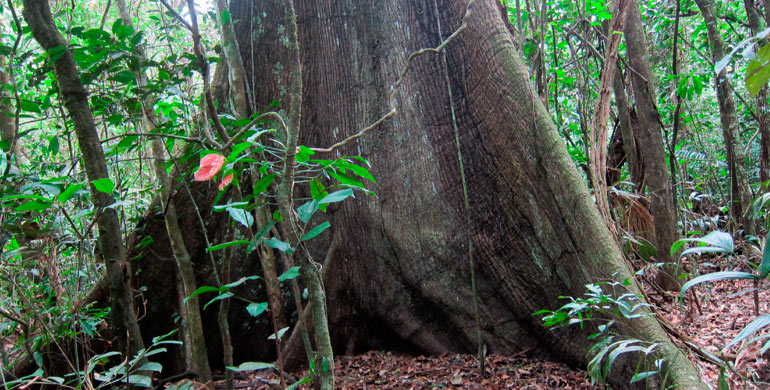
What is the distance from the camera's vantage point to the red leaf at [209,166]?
1294 mm

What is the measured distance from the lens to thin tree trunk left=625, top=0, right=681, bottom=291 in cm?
368

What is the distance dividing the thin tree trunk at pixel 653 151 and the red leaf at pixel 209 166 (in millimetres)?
3339

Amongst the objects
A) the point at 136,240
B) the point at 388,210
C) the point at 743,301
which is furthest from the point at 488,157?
the point at 743,301

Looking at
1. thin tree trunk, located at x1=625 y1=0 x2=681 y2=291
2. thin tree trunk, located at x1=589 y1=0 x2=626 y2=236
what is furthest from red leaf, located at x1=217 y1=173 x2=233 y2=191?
thin tree trunk, located at x1=625 y1=0 x2=681 y2=291

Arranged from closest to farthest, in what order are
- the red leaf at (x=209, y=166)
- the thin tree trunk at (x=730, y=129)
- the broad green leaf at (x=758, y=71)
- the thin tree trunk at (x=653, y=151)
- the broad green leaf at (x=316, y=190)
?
the broad green leaf at (x=758, y=71) < the red leaf at (x=209, y=166) < the broad green leaf at (x=316, y=190) < the thin tree trunk at (x=653, y=151) < the thin tree trunk at (x=730, y=129)

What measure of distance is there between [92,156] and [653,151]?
3.75 meters

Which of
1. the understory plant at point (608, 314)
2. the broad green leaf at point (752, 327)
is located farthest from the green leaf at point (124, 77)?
the broad green leaf at point (752, 327)

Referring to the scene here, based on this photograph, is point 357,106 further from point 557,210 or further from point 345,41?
point 557,210

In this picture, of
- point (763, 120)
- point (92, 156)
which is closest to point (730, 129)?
point (763, 120)

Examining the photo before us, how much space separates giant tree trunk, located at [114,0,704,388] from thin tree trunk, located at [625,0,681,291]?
169 cm

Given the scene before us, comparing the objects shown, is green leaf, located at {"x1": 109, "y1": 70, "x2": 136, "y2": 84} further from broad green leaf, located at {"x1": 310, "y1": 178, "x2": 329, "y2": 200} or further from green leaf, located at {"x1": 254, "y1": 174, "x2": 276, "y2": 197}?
broad green leaf, located at {"x1": 310, "y1": 178, "x2": 329, "y2": 200}

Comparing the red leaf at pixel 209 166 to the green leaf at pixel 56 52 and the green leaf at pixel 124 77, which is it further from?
the green leaf at pixel 124 77

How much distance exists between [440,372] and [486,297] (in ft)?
1.49

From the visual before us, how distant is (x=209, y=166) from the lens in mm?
1313
